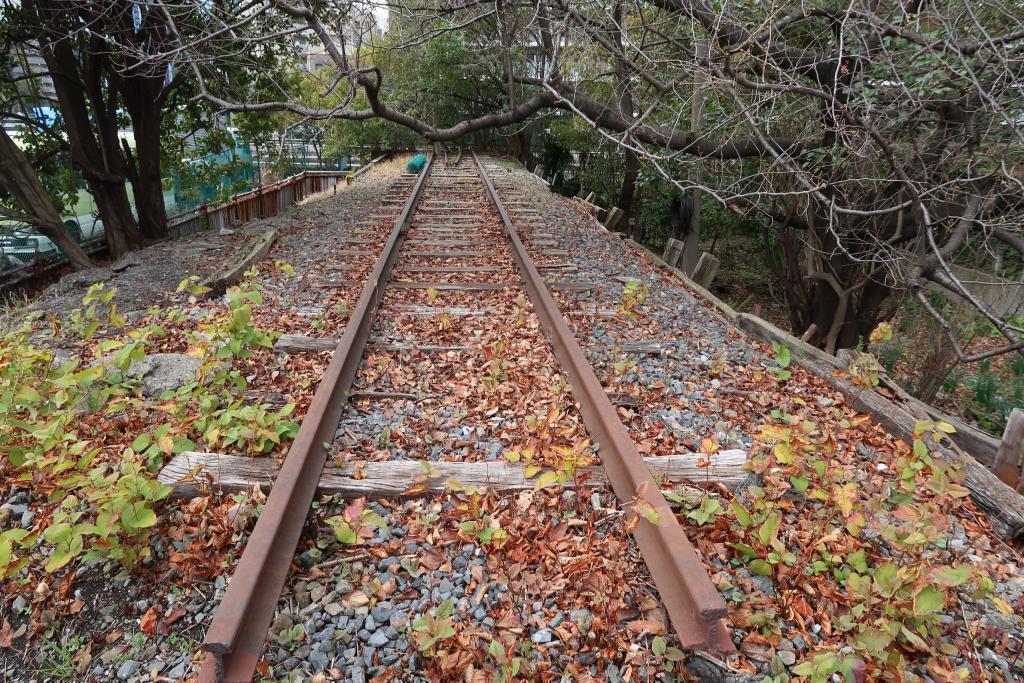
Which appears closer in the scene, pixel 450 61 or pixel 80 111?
pixel 80 111

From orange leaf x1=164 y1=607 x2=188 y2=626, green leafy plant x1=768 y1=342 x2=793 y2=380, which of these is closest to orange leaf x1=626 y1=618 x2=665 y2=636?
orange leaf x1=164 y1=607 x2=188 y2=626

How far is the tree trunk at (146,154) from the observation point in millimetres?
11211

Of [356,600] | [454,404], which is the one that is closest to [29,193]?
[454,404]

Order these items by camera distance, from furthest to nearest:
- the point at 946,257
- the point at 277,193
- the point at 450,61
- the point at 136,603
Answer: the point at 450,61 → the point at 277,193 → the point at 946,257 → the point at 136,603

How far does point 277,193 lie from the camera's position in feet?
51.0

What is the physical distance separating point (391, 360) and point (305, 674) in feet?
7.91

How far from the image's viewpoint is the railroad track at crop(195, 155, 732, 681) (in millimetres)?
2055

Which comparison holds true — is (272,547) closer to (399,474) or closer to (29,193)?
(399,474)

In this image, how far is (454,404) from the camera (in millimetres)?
3627

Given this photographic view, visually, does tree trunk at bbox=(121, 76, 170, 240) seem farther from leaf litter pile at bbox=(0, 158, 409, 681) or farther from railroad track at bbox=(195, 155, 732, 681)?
leaf litter pile at bbox=(0, 158, 409, 681)

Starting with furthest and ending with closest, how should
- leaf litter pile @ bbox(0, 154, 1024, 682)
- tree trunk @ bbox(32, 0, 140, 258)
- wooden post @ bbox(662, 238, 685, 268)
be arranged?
1. tree trunk @ bbox(32, 0, 140, 258)
2. wooden post @ bbox(662, 238, 685, 268)
3. leaf litter pile @ bbox(0, 154, 1024, 682)

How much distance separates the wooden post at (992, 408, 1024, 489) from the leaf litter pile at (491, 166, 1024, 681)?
0.30 meters

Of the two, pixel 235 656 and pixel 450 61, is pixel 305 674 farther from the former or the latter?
pixel 450 61

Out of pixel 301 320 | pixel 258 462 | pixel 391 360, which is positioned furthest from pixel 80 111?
pixel 258 462
